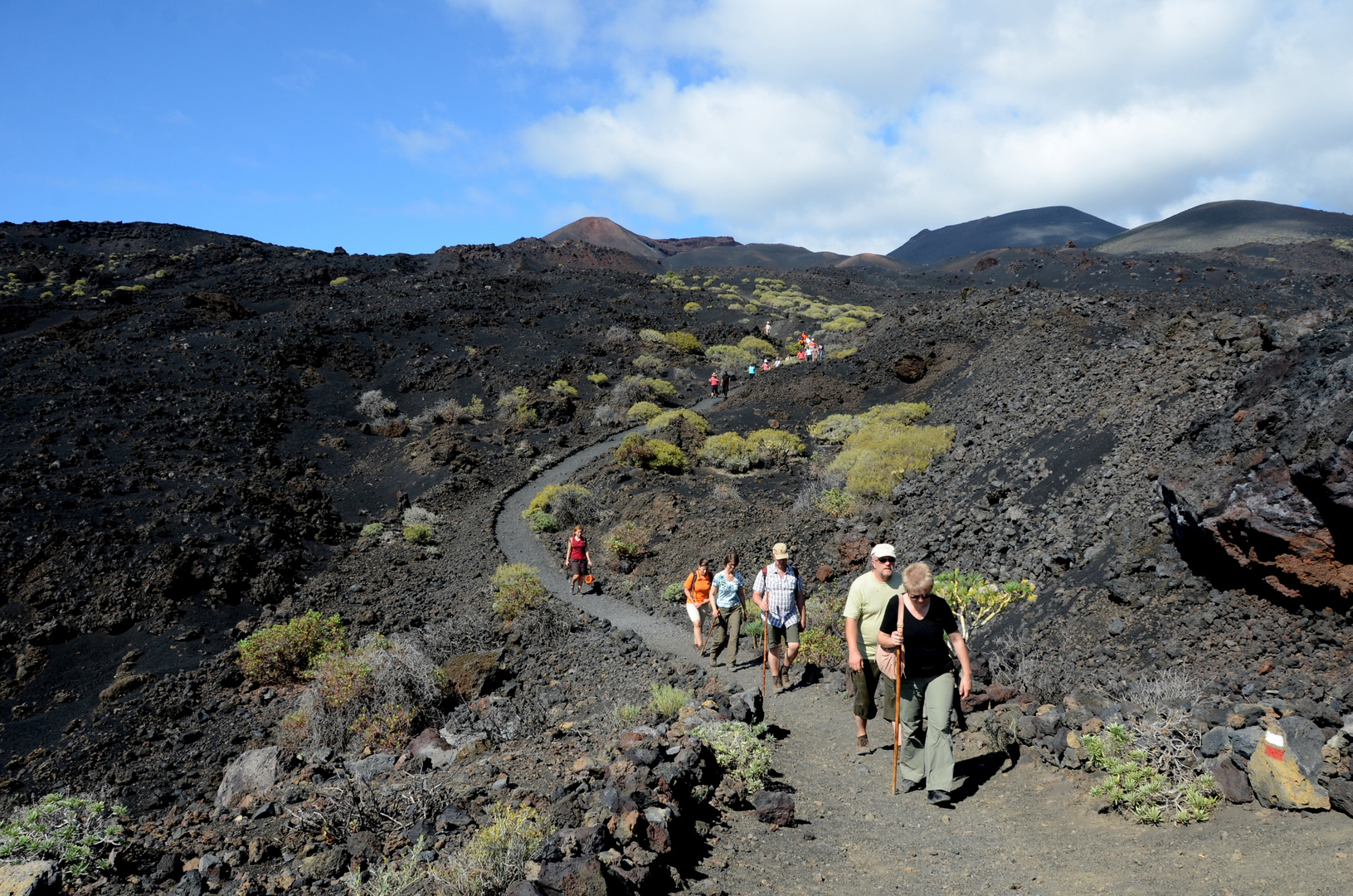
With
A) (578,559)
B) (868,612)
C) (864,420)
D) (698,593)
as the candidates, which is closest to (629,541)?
(578,559)

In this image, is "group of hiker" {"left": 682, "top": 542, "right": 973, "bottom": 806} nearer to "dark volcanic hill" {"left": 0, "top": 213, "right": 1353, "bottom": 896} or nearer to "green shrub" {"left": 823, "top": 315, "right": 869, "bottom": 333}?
"dark volcanic hill" {"left": 0, "top": 213, "right": 1353, "bottom": 896}

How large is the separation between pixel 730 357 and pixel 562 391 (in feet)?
36.2

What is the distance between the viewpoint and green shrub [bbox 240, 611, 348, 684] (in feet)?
35.4

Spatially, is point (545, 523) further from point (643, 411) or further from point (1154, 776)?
point (1154, 776)

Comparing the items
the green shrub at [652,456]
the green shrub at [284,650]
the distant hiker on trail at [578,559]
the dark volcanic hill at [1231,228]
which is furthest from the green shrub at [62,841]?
the dark volcanic hill at [1231,228]

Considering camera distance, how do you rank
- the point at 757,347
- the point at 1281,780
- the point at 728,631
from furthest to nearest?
the point at 757,347, the point at 728,631, the point at 1281,780

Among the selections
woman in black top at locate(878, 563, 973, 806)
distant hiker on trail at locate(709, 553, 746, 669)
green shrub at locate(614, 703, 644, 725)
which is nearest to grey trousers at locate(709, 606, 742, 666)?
distant hiker on trail at locate(709, 553, 746, 669)

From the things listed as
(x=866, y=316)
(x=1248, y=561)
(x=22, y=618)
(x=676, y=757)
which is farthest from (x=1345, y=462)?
(x=866, y=316)

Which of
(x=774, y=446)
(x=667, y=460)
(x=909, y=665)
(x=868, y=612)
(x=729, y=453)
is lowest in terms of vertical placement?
(x=909, y=665)

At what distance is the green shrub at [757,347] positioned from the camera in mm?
39312

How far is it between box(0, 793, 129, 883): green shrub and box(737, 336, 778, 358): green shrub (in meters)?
35.8

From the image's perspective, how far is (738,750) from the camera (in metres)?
4.91

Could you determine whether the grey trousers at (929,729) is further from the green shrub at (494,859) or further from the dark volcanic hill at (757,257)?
the dark volcanic hill at (757,257)

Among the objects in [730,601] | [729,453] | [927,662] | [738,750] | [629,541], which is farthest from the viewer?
[729,453]
